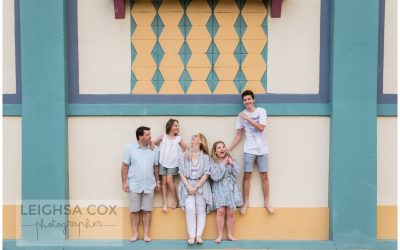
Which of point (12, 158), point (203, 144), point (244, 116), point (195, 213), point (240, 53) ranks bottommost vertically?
point (195, 213)

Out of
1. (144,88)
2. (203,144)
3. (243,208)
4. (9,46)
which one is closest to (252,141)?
(203,144)

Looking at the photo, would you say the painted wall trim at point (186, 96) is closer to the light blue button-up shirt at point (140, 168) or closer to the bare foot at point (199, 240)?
the light blue button-up shirt at point (140, 168)

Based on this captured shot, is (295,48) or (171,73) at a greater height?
(295,48)

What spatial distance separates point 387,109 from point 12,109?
4.88 m

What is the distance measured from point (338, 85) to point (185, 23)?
212 centimetres

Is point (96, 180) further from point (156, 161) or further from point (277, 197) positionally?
point (277, 197)

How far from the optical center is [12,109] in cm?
646

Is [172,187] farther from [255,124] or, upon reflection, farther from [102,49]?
[102,49]

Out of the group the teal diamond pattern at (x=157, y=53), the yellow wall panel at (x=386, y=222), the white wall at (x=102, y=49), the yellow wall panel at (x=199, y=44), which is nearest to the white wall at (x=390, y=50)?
the yellow wall panel at (x=386, y=222)

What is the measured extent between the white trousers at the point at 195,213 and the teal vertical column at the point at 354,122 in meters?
1.68

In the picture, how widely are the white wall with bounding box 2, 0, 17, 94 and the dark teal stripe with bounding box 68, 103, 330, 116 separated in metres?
0.84

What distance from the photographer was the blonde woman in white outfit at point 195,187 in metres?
6.29

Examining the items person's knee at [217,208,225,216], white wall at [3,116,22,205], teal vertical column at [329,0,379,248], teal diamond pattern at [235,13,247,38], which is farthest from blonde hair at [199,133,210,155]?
white wall at [3,116,22,205]

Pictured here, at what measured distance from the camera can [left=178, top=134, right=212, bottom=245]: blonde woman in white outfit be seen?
20.6 feet
